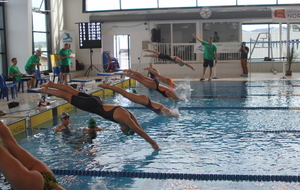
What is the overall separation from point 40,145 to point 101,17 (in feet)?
42.9

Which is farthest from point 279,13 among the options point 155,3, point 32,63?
point 32,63

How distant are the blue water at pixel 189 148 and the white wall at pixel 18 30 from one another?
21.6ft

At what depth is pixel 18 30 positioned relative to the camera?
14008 millimetres

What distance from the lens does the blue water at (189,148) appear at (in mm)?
4246

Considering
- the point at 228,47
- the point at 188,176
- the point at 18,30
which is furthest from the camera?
the point at 228,47

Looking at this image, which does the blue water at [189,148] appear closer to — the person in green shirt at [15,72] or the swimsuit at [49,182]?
the swimsuit at [49,182]

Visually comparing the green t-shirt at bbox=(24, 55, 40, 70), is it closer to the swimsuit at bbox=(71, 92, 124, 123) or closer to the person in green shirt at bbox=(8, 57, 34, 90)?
the person in green shirt at bbox=(8, 57, 34, 90)

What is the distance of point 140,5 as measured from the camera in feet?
61.8

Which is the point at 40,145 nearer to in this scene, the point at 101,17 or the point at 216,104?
the point at 216,104

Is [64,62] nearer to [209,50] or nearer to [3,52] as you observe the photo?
[3,52]

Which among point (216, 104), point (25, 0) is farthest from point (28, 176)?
point (25, 0)

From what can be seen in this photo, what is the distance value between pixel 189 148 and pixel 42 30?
40.7 feet

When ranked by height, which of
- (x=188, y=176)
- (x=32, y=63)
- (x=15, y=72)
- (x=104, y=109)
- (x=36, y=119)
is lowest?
(x=188, y=176)

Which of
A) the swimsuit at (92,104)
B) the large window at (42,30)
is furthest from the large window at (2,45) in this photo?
the swimsuit at (92,104)
